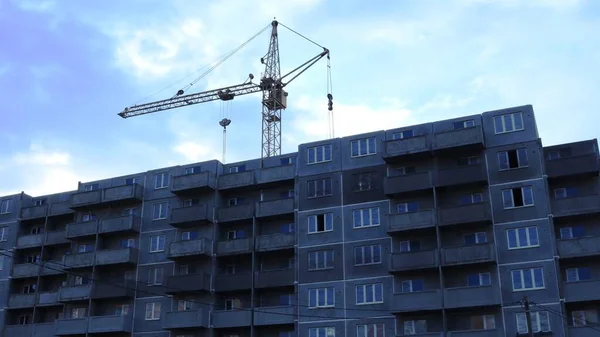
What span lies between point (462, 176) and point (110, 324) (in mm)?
41796

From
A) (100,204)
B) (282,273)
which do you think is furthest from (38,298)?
(282,273)

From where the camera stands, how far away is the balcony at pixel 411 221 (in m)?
70.4

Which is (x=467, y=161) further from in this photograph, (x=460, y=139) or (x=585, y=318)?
(x=585, y=318)

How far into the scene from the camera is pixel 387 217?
72062 millimetres

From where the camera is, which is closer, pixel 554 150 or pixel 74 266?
pixel 554 150

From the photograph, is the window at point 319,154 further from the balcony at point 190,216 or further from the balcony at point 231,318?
the balcony at point 231,318

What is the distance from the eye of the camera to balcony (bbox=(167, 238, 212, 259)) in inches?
3137

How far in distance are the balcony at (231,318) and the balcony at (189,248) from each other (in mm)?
6774

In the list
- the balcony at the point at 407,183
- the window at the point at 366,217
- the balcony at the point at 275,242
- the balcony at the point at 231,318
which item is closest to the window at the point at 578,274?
the balcony at the point at 407,183

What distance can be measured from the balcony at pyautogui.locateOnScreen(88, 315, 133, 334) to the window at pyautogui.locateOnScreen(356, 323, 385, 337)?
27.2m

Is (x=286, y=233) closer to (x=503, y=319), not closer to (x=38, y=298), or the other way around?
(x=503, y=319)

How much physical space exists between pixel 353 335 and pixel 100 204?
3660 cm

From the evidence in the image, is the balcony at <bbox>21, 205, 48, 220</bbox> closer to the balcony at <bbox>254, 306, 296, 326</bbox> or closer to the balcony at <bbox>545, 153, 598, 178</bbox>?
the balcony at <bbox>254, 306, 296, 326</bbox>

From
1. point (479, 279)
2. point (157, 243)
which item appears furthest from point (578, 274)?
point (157, 243)
